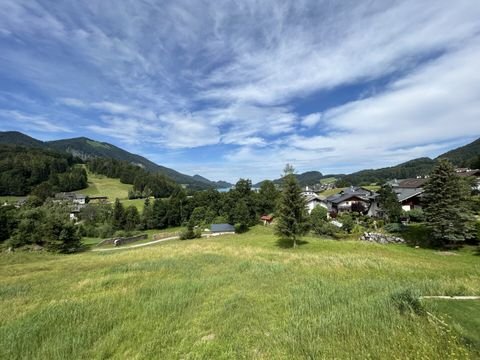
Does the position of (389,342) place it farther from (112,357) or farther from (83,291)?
(83,291)

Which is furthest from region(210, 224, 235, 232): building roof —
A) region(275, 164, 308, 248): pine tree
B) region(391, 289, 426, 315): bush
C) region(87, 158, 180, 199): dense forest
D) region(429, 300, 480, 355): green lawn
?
region(87, 158, 180, 199): dense forest

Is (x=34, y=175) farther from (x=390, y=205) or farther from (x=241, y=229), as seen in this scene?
(x=390, y=205)

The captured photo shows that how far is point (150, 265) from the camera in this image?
52.5 ft

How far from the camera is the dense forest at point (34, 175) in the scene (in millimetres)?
110750

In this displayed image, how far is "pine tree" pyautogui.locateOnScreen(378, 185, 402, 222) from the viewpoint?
A: 39125 mm

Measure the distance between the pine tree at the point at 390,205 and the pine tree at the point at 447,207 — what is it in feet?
40.1

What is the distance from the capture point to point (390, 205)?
40.0 metres

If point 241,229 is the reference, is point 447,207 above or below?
above

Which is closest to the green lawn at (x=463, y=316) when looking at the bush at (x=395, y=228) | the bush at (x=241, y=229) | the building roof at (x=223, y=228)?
the bush at (x=395, y=228)

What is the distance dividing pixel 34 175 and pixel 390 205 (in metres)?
158

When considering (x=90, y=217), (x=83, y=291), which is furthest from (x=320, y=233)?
(x=90, y=217)

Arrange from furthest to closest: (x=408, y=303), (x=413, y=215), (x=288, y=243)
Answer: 1. (x=413, y=215)
2. (x=288, y=243)
3. (x=408, y=303)

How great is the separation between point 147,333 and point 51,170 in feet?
546

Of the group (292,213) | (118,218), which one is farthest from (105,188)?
(292,213)
